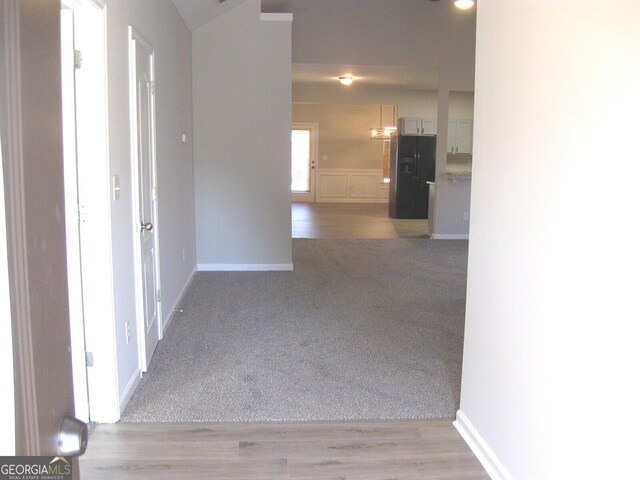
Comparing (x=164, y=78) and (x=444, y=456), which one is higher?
(x=164, y=78)

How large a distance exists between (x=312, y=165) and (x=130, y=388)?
13.4 meters

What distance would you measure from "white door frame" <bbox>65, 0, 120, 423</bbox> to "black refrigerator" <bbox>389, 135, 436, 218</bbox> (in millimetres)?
9556

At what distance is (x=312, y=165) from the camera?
53.2 ft

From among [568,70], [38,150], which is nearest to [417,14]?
[568,70]

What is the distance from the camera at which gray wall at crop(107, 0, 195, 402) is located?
290 cm

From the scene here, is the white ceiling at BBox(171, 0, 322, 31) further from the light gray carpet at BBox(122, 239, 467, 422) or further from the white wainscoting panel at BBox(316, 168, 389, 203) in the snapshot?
the white wainscoting panel at BBox(316, 168, 389, 203)

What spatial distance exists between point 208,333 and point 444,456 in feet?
7.43

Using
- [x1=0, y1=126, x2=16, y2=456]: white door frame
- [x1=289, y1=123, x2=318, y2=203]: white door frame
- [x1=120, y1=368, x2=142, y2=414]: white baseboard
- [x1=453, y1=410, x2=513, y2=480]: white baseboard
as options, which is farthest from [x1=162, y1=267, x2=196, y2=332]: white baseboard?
[x1=289, y1=123, x2=318, y2=203]: white door frame

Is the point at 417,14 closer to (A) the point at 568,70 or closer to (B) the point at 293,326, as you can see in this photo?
(B) the point at 293,326

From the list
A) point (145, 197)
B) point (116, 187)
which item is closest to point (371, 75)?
point (145, 197)

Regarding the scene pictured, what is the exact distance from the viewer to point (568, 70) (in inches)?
70.2

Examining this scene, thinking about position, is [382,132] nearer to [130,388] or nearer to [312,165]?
[312,165]

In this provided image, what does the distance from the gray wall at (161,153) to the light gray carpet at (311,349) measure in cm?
30

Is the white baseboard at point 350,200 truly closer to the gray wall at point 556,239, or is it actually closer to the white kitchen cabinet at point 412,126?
the white kitchen cabinet at point 412,126
